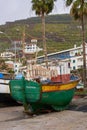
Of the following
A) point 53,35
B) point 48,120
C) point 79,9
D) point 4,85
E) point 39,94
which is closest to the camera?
point 48,120

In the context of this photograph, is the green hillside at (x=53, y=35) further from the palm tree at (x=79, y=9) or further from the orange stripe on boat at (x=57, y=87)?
the orange stripe on boat at (x=57, y=87)

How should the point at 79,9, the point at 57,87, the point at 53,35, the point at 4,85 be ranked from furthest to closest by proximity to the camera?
the point at 53,35 → the point at 79,9 → the point at 4,85 → the point at 57,87

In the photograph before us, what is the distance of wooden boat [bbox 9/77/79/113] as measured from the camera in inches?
751

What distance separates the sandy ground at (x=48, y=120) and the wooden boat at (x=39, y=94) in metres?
0.51

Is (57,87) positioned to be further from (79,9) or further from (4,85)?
(79,9)

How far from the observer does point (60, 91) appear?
20.2m

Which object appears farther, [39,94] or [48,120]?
[39,94]

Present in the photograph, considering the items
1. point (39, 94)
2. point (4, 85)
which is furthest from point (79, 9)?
point (39, 94)

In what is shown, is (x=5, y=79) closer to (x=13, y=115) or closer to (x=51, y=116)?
(x=13, y=115)

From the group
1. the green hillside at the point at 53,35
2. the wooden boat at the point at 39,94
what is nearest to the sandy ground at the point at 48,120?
the wooden boat at the point at 39,94

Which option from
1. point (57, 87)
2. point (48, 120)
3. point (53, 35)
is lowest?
point (53, 35)

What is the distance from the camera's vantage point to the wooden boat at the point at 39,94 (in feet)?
62.6

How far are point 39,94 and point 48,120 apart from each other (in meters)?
1.89

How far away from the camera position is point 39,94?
62.1ft
